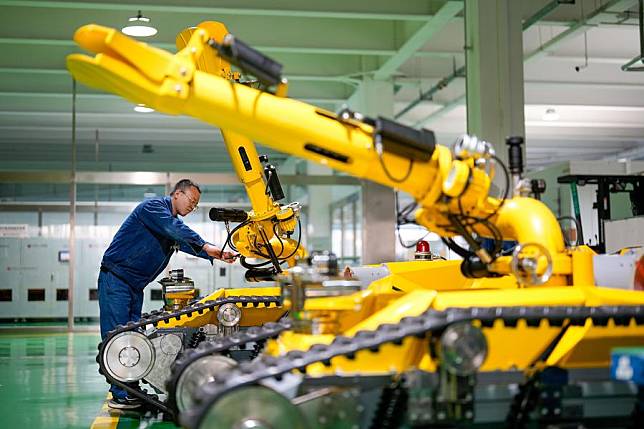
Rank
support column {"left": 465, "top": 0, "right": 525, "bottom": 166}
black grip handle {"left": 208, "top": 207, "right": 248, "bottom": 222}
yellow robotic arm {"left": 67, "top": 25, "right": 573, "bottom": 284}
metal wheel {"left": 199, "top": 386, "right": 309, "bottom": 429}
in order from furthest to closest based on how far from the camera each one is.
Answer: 1. support column {"left": 465, "top": 0, "right": 525, "bottom": 166}
2. black grip handle {"left": 208, "top": 207, "right": 248, "bottom": 222}
3. yellow robotic arm {"left": 67, "top": 25, "right": 573, "bottom": 284}
4. metal wheel {"left": 199, "top": 386, "right": 309, "bottom": 429}

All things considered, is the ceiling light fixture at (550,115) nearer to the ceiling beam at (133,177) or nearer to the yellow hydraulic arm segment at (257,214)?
the ceiling beam at (133,177)

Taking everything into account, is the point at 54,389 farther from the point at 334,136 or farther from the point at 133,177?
the point at 133,177

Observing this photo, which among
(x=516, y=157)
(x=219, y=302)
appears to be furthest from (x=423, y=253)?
(x=516, y=157)

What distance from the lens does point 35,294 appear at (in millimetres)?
17281

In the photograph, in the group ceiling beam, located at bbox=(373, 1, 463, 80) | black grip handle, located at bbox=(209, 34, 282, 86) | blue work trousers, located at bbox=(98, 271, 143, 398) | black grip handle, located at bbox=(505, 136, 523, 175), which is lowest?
blue work trousers, located at bbox=(98, 271, 143, 398)

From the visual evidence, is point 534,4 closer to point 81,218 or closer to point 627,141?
point 81,218

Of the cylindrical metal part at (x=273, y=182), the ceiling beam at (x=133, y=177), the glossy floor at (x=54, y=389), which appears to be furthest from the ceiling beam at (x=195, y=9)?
the cylindrical metal part at (x=273, y=182)

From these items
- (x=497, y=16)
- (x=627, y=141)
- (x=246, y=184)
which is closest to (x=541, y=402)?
(x=246, y=184)

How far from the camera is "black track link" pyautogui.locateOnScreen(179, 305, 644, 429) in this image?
317 centimetres

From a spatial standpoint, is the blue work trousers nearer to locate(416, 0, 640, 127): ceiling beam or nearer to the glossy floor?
the glossy floor

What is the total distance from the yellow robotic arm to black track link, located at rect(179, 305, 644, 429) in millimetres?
397

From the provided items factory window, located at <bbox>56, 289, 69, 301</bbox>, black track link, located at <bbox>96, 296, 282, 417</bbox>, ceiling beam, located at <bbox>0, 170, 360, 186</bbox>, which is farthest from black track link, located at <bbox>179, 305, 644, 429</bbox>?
factory window, located at <bbox>56, 289, 69, 301</bbox>

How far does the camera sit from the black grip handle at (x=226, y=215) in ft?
21.6

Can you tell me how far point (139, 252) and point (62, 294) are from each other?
36.5 feet
